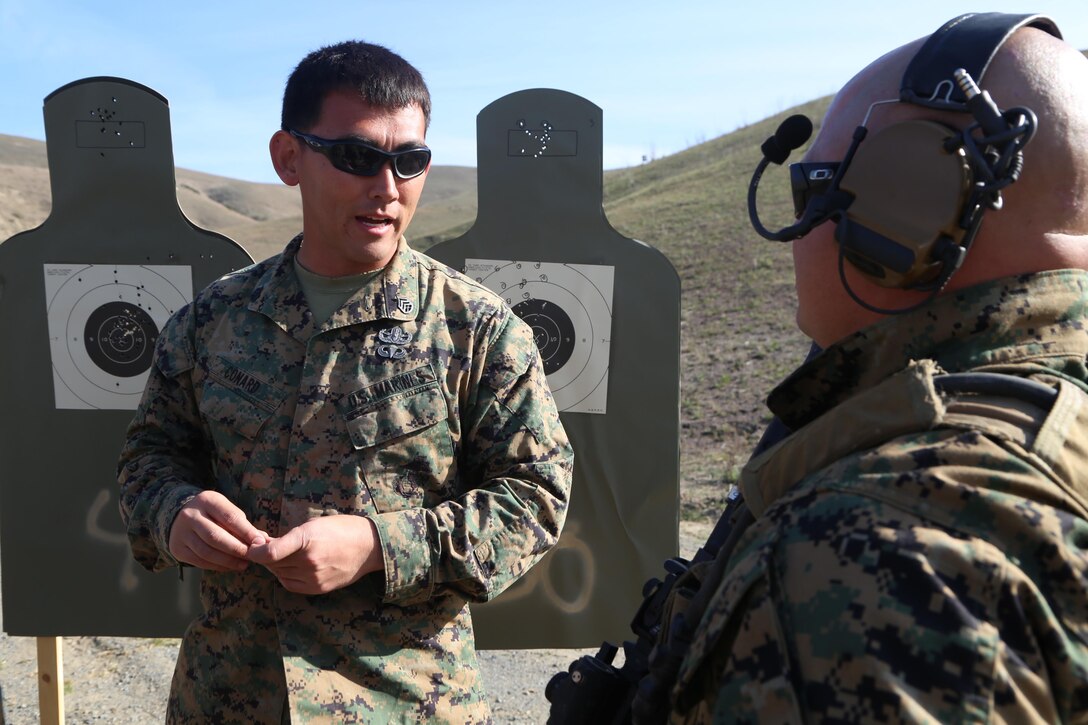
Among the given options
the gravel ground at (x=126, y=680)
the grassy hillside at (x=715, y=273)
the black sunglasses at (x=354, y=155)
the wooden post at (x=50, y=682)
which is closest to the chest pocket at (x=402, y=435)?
the black sunglasses at (x=354, y=155)

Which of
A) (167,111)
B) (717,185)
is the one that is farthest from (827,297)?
(717,185)

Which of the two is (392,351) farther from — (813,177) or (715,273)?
(715,273)

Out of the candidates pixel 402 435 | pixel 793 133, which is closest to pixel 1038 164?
pixel 793 133

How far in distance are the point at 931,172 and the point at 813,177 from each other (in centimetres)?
15

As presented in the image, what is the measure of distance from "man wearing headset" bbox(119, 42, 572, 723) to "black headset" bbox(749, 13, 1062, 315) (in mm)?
963

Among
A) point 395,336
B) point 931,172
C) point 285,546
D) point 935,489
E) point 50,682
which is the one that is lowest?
point 50,682

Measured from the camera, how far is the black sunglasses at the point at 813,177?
112 centimetres

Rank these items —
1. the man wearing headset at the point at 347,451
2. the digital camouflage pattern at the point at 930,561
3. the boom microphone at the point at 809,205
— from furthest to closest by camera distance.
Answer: the man wearing headset at the point at 347,451 → the boom microphone at the point at 809,205 → the digital camouflage pattern at the point at 930,561

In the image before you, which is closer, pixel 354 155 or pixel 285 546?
pixel 285 546

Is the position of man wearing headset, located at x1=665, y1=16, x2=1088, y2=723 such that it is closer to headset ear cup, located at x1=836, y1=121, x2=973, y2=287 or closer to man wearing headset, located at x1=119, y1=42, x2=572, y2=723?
headset ear cup, located at x1=836, y1=121, x2=973, y2=287

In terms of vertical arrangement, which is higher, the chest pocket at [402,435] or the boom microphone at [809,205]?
the boom microphone at [809,205]

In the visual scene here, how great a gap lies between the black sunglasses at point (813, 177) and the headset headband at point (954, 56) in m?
0.11

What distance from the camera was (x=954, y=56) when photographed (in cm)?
103

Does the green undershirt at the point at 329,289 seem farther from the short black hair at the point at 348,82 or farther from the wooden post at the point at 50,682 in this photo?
the wooden post at the point at 50,682
